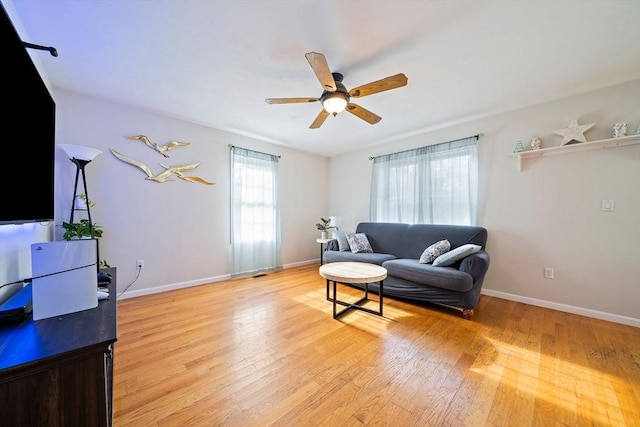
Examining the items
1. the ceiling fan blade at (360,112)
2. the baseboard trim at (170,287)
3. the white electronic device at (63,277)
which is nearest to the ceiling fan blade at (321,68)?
the ceiling fan blade at (360,112)

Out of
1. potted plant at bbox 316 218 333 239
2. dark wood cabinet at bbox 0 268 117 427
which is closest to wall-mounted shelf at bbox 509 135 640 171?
potted plant at bbox 316 218 333 239

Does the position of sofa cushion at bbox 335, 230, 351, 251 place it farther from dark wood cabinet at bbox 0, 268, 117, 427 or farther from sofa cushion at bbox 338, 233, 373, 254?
dark wood cabinet at bbox 0, 268, 117, 427

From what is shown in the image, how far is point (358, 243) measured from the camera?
12.6ft

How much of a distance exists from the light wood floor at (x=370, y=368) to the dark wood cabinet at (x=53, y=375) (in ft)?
2.24

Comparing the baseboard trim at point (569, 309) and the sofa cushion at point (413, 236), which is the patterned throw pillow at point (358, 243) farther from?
the baseboard trim at point (569, 309)

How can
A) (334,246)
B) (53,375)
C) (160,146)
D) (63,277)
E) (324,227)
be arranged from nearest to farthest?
(53,375)
(63,277)
(160,146)
(334,246)
(324,227)

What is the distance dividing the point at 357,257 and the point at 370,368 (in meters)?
1.87

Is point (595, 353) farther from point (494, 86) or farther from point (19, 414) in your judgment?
point (19, 414)

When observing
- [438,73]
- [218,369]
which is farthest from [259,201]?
[438,73]

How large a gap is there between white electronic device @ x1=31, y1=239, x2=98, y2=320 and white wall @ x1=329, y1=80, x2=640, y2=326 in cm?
398

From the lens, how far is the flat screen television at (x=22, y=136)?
2.96 ft

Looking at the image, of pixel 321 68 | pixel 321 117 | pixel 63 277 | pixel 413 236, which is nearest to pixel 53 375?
pixel 63 277

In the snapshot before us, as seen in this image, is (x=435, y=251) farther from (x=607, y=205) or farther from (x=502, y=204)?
(x=607, y=205)

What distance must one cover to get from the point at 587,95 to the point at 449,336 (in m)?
3.02
